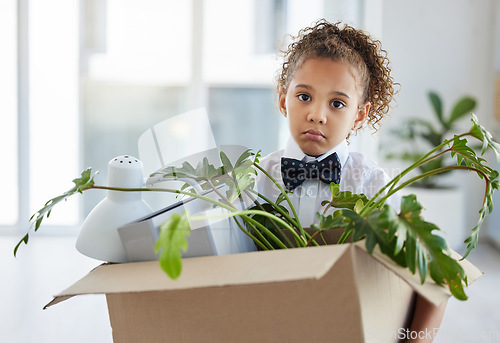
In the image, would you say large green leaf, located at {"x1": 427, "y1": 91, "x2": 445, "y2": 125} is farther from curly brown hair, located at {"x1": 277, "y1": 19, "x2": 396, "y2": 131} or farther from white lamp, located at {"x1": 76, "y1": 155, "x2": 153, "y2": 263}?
white lamp, located at {"x1": 76, "y1": 155, "x2": 153, "y2": 263}

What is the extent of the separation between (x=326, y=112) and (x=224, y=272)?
1.73ft

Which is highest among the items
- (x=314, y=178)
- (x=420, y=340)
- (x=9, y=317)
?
(x=314, y=178)

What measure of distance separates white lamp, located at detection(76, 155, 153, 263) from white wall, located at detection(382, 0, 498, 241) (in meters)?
2.87

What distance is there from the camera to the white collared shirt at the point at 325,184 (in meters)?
1.09

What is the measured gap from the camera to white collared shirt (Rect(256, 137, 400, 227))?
1.09 m

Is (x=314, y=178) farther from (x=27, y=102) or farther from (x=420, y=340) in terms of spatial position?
(x=27, y=102)

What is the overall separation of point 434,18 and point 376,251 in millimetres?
3161

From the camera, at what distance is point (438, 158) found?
2934 millimetres

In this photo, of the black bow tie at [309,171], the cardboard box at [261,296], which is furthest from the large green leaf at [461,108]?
the cardboard box at [261,296]

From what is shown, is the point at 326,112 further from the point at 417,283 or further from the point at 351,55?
the point at 417,283

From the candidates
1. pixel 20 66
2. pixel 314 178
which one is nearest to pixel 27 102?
pixel 20 66

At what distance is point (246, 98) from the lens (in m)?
3.65

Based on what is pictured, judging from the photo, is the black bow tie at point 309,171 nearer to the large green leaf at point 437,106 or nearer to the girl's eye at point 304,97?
the girl's eye at point 304,97

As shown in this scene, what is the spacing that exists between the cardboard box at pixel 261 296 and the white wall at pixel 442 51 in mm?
2937
